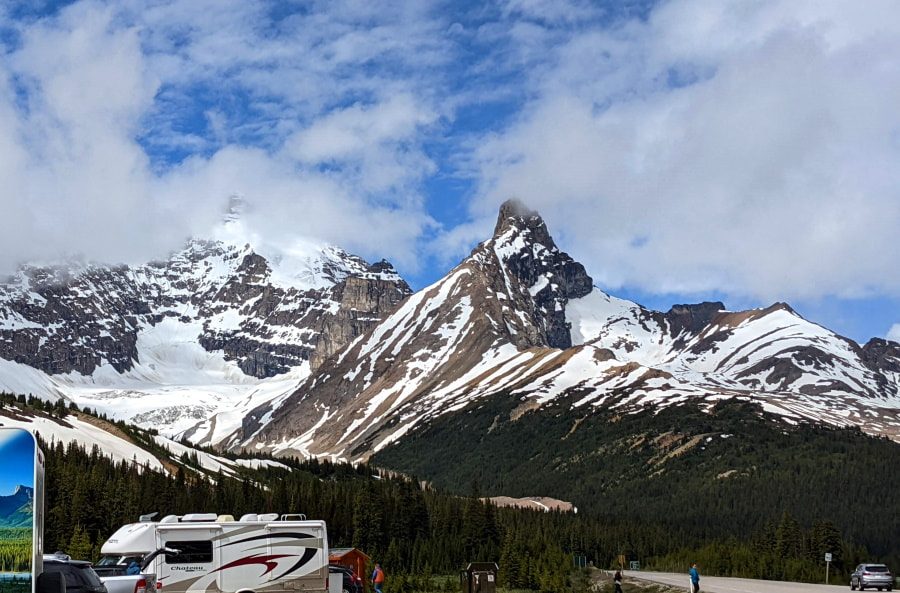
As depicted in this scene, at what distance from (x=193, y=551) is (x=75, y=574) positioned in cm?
1877

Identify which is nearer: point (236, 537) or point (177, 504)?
point (236, 537)

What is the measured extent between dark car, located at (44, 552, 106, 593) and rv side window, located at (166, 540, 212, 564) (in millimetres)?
17268

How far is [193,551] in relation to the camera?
46.5 m

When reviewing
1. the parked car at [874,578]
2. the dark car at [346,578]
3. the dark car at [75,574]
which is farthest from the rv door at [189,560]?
the parked car at [874,578]

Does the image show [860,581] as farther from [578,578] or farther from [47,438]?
[47,438]

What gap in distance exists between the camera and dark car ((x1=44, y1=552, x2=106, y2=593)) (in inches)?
1089

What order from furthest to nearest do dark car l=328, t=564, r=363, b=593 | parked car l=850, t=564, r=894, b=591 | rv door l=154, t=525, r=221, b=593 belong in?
1. parked car l=850, t=564, r=894, b=591
2. dark car l=328, t=564, r=363, b=593
3. rv door l=154, t=525, r=221, b=593

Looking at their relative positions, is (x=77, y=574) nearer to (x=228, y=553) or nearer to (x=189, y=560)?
(x=189, y=560)

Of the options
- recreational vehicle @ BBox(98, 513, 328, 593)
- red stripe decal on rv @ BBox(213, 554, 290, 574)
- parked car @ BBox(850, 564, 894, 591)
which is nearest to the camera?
recreational vehicle @ BBox(98, 513, 328, 593)

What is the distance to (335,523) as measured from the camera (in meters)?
159

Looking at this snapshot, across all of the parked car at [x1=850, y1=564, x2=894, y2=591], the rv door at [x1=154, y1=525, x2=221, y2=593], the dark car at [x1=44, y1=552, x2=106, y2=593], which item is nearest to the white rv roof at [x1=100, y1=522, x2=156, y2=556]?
the rv door at [x1=154, y1=525, x2=221, y2=593]

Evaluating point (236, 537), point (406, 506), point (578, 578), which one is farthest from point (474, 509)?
point (236, 537)

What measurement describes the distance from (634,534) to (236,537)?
160585 millimetres

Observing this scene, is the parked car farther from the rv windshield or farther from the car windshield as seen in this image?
the car windshield
